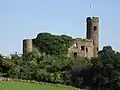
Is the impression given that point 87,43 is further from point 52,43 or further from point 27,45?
point 27,45

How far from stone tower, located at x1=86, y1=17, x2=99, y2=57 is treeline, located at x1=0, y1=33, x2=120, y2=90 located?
1138 centimetres

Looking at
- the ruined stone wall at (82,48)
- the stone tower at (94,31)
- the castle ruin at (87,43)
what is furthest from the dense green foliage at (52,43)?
the stone tower at (94,31)

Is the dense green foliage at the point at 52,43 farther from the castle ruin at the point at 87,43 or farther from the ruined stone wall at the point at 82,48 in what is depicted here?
the ruined stone wall at the point at 82,48

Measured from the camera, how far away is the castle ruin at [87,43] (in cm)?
7919

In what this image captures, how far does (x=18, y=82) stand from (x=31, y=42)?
955 inches

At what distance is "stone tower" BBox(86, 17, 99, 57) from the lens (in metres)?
84.7

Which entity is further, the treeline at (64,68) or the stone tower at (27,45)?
the stone tower at (27,45)

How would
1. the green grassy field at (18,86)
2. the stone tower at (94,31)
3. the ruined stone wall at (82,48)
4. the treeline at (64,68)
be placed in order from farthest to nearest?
the stone tower at (94,31) → the ruined stone wall at (82,48) → the treeline at (64,68) → the green grassy field at (18,86)

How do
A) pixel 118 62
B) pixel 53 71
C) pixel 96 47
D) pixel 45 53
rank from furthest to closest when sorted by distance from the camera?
pixel 96 47 < pixel 45 53 < pixel 53 71 < pixel 118 62

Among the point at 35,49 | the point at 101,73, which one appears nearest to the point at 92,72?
the point at 101,73

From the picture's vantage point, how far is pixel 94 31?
8494 centimetres

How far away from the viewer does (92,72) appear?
59531 millimetres

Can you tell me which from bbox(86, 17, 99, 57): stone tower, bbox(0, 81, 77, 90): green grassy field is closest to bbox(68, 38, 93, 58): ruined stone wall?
bbox(86, 17, 99, 57): stone tower

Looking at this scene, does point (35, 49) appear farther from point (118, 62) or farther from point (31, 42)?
point (118, 62)
